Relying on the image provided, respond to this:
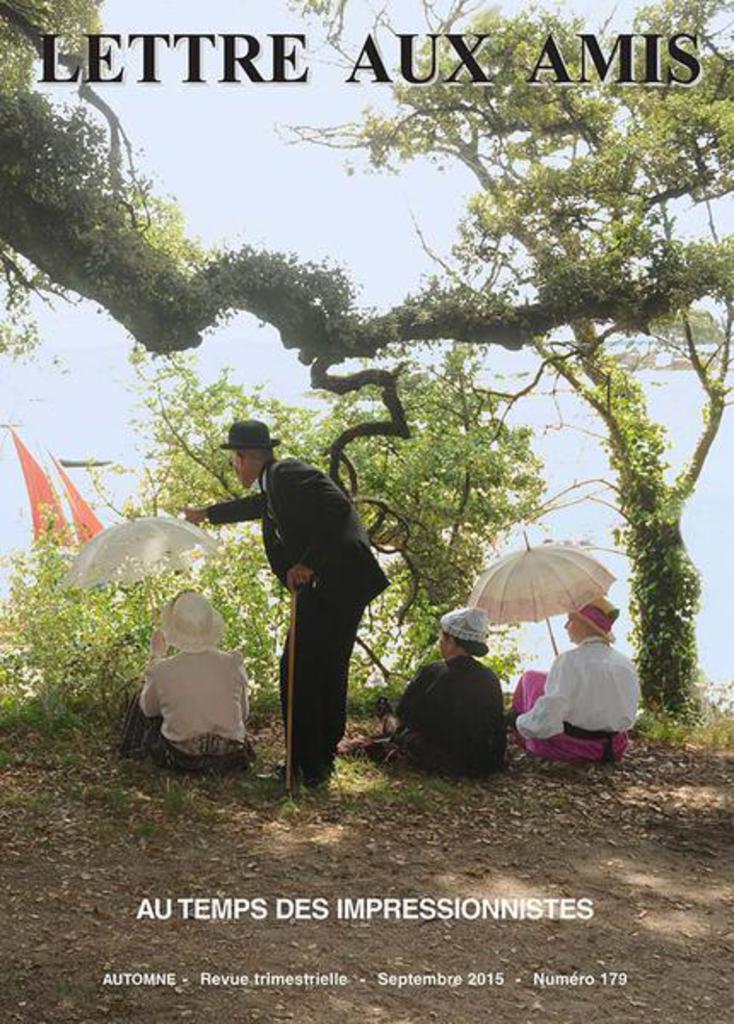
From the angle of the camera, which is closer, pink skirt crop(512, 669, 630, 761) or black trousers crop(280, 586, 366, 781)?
black trousers crop(280, 586, 366, 781)

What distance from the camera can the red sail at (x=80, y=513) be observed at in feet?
28.3

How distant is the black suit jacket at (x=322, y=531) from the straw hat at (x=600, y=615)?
1147mm

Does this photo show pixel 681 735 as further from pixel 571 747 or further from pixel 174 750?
pixel 174 750

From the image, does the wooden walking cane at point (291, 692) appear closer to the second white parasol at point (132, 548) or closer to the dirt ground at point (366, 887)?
the dirt ground at point (366, 887)

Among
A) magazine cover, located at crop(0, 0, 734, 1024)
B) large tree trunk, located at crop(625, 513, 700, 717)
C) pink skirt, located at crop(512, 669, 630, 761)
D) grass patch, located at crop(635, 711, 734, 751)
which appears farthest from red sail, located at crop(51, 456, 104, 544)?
large tree trunk, located at crop(625, 513, 700, 717)

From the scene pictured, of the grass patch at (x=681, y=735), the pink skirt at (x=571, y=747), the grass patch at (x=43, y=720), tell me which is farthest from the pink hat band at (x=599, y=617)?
the grass patch at (x=43, y=720)

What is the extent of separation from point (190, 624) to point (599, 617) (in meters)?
2.03

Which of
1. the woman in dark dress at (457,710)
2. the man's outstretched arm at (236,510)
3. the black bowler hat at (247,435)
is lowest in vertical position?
the woman in dark dress at (457,710)

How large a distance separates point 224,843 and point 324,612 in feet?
3.93

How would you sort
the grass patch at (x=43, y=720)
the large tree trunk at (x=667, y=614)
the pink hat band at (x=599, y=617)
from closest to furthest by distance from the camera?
1. the pink hat band at (x=599, y=617)
2. the grass patch at (x=43, y=720)
3. the large tree trunk at (x=667, y=614)

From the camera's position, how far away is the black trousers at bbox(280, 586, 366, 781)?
18.6 ft

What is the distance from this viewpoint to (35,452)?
15523 mm

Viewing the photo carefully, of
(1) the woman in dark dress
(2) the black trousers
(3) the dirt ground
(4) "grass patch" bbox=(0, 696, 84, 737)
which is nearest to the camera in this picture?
(3) the dirt ground

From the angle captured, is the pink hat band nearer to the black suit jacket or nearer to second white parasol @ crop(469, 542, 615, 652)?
second white parasol @ crop(469, 542, 615, 652)
